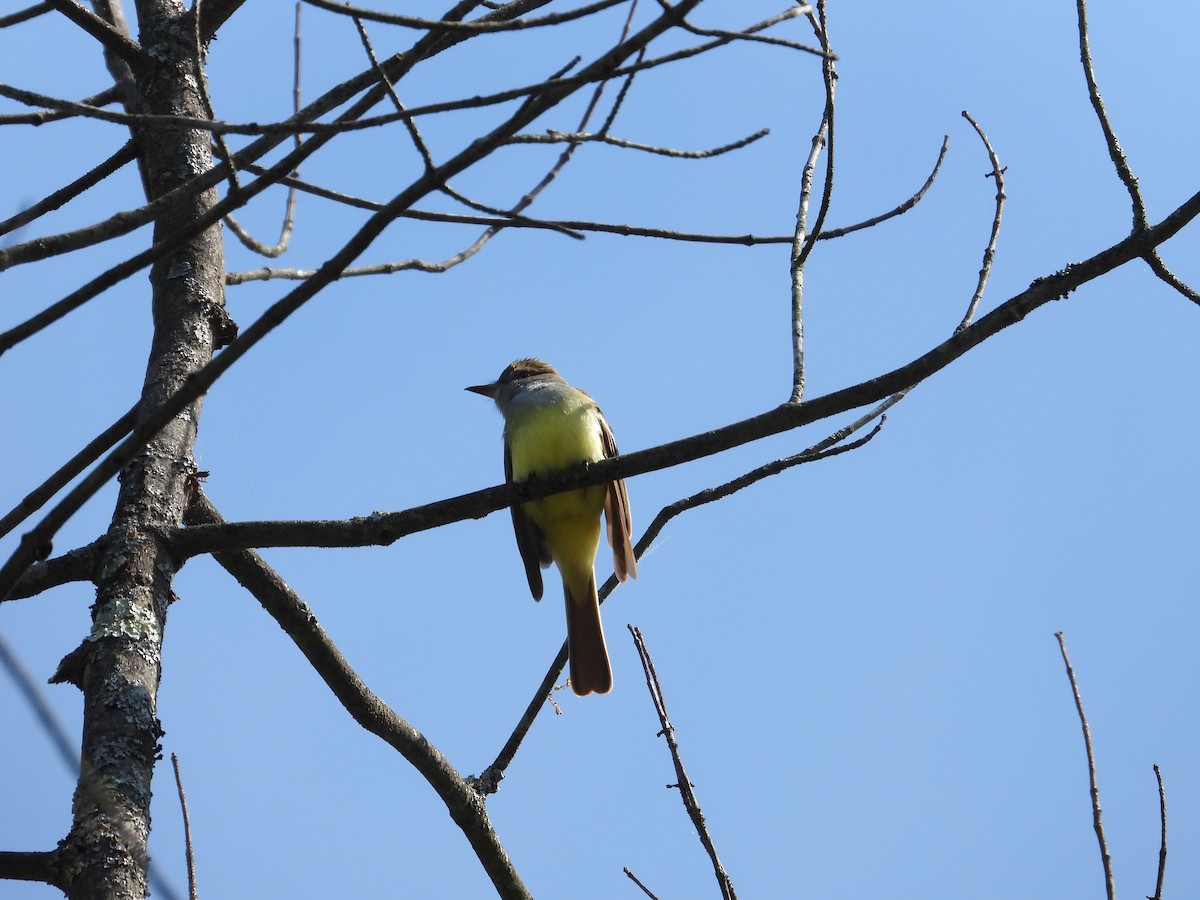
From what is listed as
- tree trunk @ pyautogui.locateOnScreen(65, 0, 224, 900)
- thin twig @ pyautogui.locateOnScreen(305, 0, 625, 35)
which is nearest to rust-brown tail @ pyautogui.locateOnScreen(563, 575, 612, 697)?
tree trunk @ pyautogui.locateOnScreen(65, 0, 224, 900)

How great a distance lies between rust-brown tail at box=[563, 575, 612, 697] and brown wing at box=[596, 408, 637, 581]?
310 millimetres

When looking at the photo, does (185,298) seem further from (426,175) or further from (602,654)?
(602,654)

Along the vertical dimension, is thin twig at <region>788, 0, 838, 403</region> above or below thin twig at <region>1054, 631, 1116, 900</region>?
above

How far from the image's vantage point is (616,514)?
584 centimetres

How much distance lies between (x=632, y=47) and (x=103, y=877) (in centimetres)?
190

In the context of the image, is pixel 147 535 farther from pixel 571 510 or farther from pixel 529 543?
pixel 529 543

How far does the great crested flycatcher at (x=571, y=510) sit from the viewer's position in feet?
18.4

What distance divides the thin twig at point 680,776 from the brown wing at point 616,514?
176 cm

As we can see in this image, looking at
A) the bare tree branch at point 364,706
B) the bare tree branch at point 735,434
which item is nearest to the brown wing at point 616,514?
the bare tree branch at point 364,706

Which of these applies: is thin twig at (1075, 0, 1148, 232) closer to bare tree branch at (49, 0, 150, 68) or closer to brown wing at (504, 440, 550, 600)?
bare tree branch at (49, 0, 150, 68)

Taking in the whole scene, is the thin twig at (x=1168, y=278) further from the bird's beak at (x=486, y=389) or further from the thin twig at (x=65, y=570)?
the bird's beak at (x=486, y=389)

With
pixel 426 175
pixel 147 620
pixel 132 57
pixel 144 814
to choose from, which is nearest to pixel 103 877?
pixel 144 814

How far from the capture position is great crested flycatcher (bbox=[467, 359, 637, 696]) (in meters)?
5.60

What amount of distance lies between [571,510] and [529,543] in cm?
38
